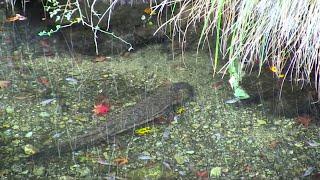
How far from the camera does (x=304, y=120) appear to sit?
9.30 feet

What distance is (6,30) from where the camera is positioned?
3828mm

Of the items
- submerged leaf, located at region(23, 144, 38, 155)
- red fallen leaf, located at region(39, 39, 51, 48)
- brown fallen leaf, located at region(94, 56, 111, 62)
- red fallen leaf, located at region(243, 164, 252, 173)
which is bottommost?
red fallen leaf, located at region(243, 164, 252, 173)

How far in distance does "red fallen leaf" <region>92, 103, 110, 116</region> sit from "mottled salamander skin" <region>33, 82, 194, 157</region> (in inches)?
2.1

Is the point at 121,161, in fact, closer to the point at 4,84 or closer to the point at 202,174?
the point at 202,174

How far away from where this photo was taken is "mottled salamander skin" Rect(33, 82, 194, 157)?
2.59m

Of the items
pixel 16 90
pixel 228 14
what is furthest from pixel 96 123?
pixel 228 14

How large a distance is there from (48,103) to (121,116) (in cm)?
49

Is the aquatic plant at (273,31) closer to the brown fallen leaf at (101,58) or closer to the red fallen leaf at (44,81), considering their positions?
the brown fallen leaf at (101,58)

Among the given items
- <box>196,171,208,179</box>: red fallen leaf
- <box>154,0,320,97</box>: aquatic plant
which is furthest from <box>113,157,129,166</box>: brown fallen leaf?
<box>154,0,320,97</box>: aquatic plant

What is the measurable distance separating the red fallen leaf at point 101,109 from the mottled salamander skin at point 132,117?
2.1 inches

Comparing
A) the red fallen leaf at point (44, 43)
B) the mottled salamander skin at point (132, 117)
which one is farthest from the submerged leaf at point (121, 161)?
the red fallen leaf at point (44, 43)

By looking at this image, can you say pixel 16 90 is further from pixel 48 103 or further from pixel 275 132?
pixel 275 132

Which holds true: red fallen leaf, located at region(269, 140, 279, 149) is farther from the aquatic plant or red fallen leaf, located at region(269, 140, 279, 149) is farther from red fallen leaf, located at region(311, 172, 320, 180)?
the aquatic plant

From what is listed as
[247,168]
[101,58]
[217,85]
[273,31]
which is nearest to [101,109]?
[101,58]
